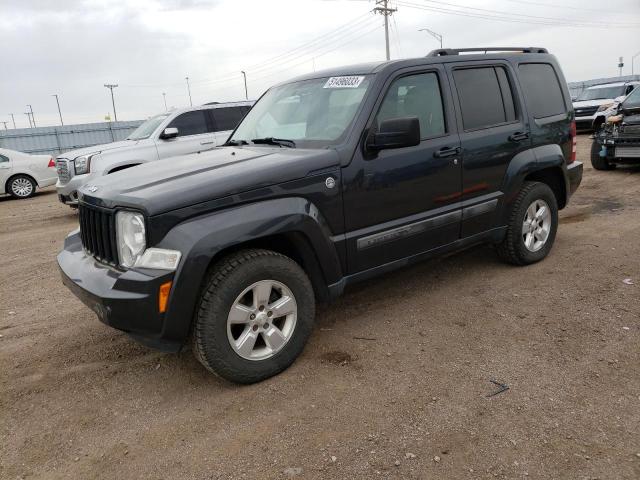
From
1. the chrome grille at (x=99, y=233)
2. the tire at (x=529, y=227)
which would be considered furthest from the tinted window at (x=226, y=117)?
the chrome grille at (x=99, y=233)

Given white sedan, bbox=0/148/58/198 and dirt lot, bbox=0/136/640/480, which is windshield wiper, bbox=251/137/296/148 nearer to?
dirt lot, bbox=0/136/640/480

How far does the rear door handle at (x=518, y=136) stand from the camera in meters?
4.42

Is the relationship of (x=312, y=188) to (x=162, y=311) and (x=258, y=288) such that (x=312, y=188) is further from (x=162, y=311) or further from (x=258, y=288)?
(x=162, y=311)

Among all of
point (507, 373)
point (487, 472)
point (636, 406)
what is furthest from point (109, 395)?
point (636, 406)

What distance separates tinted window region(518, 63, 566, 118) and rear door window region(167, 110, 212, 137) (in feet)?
20.5

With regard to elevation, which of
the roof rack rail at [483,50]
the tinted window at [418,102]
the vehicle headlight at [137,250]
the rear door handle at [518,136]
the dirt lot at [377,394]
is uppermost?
the roof rack rail at [483,50]


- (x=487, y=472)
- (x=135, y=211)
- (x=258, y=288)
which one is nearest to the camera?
(x=487, y=472)

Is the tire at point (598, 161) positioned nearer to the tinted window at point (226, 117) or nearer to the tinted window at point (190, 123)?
the tinted window at point (226, 117)

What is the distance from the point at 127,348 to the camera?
3701 millimetres

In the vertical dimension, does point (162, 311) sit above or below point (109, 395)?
above

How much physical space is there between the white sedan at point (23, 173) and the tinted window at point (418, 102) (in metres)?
12.7

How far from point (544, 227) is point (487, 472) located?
3.28 meters

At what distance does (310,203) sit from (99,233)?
1332 mm

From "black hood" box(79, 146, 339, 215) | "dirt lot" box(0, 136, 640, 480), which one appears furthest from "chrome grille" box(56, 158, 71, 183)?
"black hood" box(79, 146, 339, 215)
